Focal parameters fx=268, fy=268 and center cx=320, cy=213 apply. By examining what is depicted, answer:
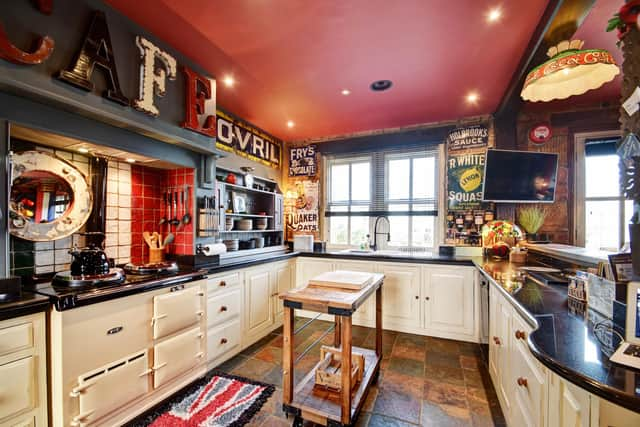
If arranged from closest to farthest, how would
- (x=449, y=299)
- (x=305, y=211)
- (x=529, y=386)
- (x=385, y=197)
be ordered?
(x=529, y=386)
(x=449, y=299)
(x=385, y=197)
(x=305, y=211)

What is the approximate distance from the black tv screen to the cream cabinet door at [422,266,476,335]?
1063 mm

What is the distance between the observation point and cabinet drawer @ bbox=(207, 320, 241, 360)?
2397 millimetres

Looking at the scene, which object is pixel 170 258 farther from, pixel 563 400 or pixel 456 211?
pixel 456 211

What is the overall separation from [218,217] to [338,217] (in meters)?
2.10

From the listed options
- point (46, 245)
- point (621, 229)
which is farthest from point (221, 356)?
point (621, 229)

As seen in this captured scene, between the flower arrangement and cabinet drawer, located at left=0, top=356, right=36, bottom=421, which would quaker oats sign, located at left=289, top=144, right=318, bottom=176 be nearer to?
the flower arrangement

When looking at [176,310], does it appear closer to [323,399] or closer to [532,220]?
[323,399]

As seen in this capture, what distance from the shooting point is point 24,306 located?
4.38ft

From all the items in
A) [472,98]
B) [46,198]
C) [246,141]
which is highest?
[472,98]

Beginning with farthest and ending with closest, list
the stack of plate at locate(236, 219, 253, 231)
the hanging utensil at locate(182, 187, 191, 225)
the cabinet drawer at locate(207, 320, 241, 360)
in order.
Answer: the stack of plate at locate(236, 219, 253, 231) < the hanging utensil at locate(182, 187, 191, 225) < the cabinet drawer at locate(207, 320, 241, 360)

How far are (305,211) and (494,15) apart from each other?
3301 millimetres

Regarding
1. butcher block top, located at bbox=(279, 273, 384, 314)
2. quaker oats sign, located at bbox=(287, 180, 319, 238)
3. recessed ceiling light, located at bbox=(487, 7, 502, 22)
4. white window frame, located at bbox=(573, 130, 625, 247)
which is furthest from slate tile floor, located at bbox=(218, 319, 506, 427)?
recessed ceiling light, located at bbox=(487, 7, 502, 22)

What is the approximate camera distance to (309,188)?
4480 mm

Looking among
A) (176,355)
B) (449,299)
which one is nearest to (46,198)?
(176,355)
